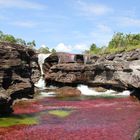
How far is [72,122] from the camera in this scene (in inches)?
1539

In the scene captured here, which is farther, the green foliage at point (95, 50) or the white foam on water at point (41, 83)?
the green foliage at point (95, 50)

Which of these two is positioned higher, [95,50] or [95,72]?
[95,50]

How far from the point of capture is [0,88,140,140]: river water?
32.7m

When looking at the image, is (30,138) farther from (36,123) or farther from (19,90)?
(19,90)

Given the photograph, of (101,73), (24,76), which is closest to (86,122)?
(24,76)

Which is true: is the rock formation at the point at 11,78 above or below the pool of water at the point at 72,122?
above

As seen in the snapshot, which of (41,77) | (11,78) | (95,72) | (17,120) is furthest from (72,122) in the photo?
(41,77)

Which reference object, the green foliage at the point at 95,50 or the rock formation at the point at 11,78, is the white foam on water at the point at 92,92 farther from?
the green foliage at the point at 95,50

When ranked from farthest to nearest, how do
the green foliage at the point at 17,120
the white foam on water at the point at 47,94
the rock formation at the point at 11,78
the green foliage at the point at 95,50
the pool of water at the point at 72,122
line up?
the green foliage at the point at 95,50
the white foam on water at the point at 47,94
the rock formation at the point at 11,78
the green foliage at the point at 17,120
the pool of water at the point at 72,122

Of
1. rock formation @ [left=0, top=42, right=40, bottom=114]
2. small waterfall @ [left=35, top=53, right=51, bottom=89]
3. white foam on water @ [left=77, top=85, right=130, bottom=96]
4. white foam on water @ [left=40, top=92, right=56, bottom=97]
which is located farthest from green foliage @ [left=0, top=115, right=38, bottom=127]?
small waterfall @ [left=35, top=53, right=51, bottom=89]

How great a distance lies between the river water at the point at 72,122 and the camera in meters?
32.7

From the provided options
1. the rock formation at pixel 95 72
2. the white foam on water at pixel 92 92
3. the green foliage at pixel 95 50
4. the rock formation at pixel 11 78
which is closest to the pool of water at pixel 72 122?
the rock formation at pixel 11 78

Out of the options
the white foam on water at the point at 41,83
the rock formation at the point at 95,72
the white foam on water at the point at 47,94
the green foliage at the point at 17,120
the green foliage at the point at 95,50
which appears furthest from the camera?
the green foliage at the point at 95,50

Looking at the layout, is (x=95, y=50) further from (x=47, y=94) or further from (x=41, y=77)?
(x=47, y=94)
